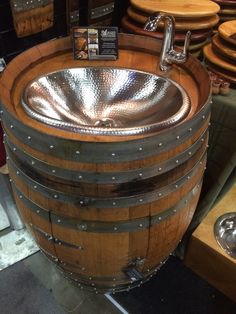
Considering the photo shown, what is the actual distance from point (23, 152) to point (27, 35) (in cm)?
74

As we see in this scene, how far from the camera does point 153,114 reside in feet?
3.99

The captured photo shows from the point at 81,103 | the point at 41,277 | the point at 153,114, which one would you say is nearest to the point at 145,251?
the point at 153,114

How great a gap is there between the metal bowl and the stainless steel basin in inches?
28.9

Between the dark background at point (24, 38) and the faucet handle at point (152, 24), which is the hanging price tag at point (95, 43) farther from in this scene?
the dark background at point (24, 38)

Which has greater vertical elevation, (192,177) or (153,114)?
(153,114)

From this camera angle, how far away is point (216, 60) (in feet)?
4.84

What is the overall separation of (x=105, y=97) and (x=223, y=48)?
1.90 feet

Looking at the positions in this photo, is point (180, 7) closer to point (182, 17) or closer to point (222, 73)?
point (182, 17)

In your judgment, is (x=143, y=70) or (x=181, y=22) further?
(x=181, y=22)

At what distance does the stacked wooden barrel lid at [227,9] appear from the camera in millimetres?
1770

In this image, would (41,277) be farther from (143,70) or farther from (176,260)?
(143,70)

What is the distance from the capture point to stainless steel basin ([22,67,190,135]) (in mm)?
1171

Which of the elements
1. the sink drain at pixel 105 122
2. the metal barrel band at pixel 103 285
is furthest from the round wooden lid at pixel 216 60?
the metal barrel band at pixel 103 285

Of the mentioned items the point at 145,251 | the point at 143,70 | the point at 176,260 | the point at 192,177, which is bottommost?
the point at 176,260
